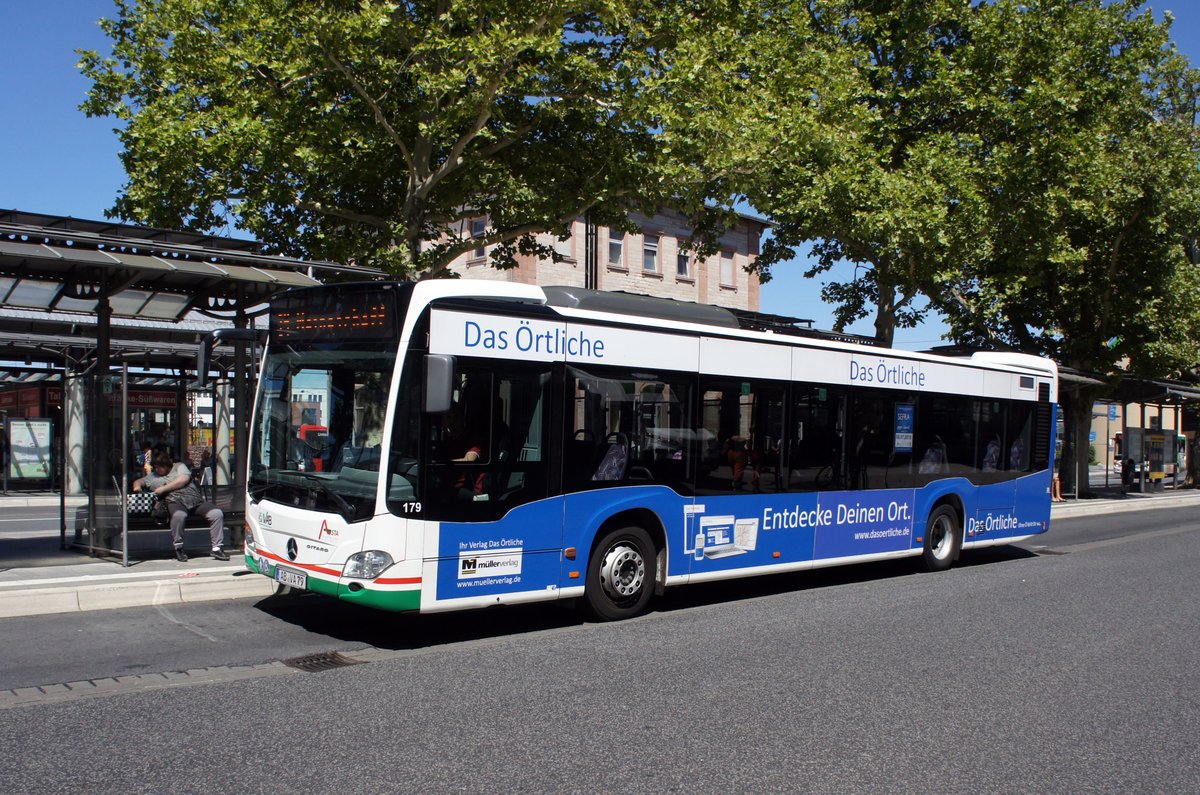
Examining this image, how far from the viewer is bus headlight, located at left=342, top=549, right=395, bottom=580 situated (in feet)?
26.5

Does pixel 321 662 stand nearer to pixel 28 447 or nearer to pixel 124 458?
pixel 124 458

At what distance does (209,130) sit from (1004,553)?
48.5ft

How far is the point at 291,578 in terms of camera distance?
8656mm

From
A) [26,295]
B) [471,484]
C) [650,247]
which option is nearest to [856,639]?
[471,484]

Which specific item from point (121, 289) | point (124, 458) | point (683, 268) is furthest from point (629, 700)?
point (683, 268)

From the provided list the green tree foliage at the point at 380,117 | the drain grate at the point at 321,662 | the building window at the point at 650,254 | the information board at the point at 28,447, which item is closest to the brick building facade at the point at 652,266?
the building window at the point at 650,254

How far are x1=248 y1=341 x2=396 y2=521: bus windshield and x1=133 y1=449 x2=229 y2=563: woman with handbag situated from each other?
305 centimetres

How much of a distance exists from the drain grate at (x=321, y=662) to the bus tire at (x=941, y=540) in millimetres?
8530

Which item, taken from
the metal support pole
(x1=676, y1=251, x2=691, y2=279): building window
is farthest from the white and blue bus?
(x1=676, y1=251, x2=691, y2=279): building window

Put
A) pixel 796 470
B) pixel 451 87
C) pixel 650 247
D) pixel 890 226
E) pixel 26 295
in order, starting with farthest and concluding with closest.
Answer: pixel 650 247 → pixel 890 226 → pixel 451 87 → pixel 26 295 → pixel 796 470

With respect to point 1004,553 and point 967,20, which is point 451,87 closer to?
point 1004,553

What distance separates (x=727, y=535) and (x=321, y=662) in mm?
4541

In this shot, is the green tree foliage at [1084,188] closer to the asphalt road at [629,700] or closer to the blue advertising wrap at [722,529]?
the blue advertising wrap at [722,529]

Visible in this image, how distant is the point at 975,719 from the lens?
658 centimetres
